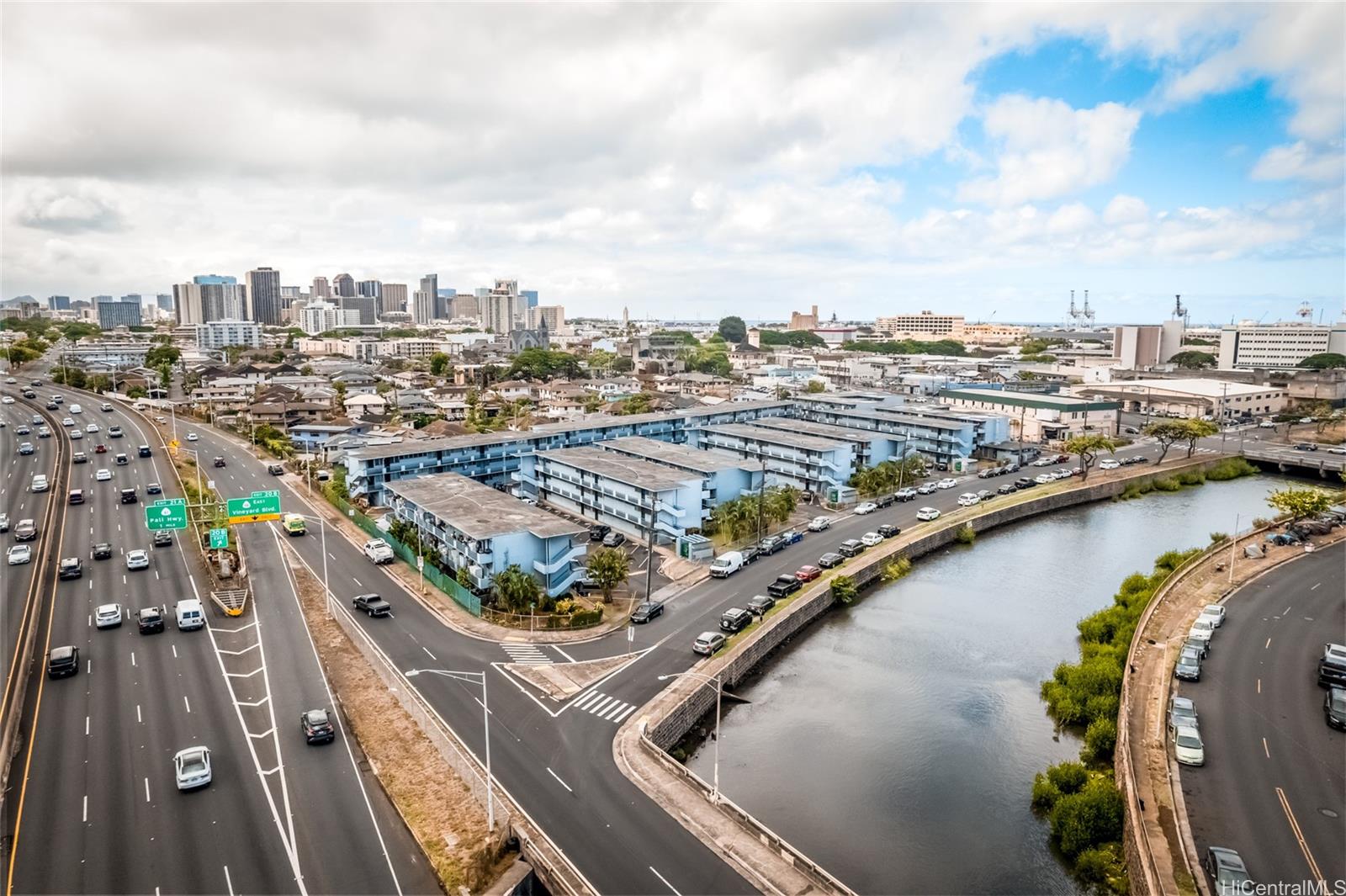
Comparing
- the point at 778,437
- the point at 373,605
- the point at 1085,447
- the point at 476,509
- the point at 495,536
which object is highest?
the point at 778,437

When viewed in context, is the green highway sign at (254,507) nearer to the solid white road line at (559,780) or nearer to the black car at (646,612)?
the solid white road line at (559,780)

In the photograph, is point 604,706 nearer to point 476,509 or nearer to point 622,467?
point 476,509

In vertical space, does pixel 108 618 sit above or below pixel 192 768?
above

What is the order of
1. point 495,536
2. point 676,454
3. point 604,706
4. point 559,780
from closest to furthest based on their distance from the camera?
point 559,780, point 604,706, point 495,536, point 676,454

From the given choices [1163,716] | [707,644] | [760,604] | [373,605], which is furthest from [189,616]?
[1163,716]

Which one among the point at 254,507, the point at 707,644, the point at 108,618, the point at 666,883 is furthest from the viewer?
the point at 254,507

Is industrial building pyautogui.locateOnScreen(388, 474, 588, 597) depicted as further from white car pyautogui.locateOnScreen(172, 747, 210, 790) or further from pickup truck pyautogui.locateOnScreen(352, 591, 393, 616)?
white car pyautogui.locateOnScreen(172, 747, 210, 790)
